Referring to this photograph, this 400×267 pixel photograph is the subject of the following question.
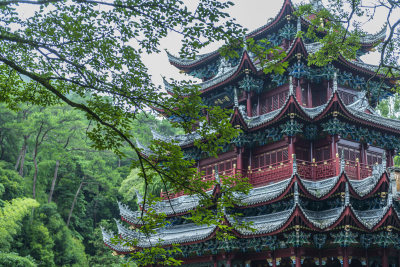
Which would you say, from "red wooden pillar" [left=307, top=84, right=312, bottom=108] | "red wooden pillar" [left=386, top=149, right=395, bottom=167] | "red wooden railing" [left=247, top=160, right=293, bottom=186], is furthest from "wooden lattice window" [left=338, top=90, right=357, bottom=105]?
"red wooden railing" [left=247, top=160, right=293, bottom=186]

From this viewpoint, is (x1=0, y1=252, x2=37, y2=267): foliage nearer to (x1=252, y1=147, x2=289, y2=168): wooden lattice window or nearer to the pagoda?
the pagoda

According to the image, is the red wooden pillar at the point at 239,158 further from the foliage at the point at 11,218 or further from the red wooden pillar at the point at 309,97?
the foliage at the point at 11,218

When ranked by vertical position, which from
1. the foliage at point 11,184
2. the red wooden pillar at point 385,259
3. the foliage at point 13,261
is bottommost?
the foliage at point 13,261

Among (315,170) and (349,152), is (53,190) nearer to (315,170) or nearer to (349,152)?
(315,170)

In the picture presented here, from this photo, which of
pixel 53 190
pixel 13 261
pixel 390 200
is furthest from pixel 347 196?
pixel 53 190

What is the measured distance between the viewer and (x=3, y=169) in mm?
41312

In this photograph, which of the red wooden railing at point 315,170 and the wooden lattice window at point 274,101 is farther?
the wooden lattice window at point 274,101

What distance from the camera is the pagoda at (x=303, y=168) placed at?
1789 cm

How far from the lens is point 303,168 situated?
1978 centimetres

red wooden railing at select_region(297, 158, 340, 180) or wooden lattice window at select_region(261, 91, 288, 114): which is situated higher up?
wooden lattice window at select_region(261, 91, 288, 114)

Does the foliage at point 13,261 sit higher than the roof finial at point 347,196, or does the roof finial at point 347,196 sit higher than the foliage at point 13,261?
the roof finial at point 347,196

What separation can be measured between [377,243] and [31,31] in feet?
46.6

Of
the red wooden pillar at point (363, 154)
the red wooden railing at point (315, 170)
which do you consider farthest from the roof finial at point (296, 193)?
the red wooden pillar at point (363, 154)

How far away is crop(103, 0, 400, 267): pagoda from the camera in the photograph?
58.7 ft
